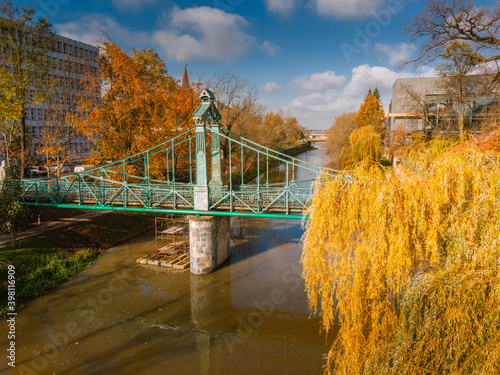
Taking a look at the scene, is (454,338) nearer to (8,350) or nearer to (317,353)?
(317,353)

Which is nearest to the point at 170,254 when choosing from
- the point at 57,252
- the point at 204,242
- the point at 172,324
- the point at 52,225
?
the point at 204,242

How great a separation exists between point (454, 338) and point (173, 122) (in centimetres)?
1888

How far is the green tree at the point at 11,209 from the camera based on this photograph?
496 inches

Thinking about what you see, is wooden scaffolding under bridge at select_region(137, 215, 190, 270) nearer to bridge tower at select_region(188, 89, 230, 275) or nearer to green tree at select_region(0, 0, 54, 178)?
bridge tower at select_region(188, 89, 230, 275)

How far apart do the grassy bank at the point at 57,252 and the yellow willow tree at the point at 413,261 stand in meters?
10.7

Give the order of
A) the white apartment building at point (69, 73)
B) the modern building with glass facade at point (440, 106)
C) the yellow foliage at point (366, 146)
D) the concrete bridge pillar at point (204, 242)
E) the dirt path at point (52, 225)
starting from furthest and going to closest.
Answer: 1. the yellow foliage at point (366, 146)
2. the modern building with glass facade at point (440, 106)
3. the white apartment building at point (69, 73)
4. the dirt path at point (52, 225)
5. the concrete bridge pillar at point (204, 242)

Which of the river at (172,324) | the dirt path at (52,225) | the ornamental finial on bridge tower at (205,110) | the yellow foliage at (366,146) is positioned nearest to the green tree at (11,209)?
the dirt path at (52,225)

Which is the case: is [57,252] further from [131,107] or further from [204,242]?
[131,107]

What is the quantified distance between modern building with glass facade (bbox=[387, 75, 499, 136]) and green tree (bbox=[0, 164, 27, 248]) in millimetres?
27274

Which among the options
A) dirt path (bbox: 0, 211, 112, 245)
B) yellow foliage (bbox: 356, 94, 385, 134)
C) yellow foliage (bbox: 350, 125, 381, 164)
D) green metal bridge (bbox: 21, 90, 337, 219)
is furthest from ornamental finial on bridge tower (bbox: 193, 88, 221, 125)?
yellow foliage (bbox: 356, 94, 385, 134)

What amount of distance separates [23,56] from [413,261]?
21598 millimetres

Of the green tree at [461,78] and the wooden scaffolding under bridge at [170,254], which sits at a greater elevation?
the green tree at [461,78]

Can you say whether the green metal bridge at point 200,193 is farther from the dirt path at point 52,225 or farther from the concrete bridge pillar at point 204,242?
the dirt path at point 52,225

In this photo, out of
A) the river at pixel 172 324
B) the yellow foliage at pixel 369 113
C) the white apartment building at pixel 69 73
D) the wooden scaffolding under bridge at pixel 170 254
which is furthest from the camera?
the yellow foliage at pixel 369 113
